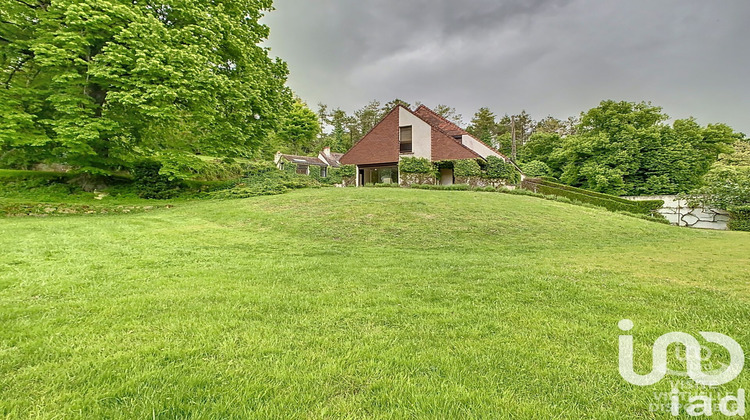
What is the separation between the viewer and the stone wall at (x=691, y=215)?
18.9 m

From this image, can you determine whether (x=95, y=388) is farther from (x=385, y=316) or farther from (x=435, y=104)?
(x=435, y=104)

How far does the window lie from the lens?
2567cm

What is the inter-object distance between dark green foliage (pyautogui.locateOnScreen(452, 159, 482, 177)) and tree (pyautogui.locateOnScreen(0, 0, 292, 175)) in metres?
14.7

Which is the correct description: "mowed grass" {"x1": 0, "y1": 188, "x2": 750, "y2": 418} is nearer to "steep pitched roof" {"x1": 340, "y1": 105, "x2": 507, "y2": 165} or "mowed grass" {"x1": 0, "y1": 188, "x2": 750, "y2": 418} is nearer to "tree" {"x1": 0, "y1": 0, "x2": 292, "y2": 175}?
"tree" {"x1": 0, "y1": 0, "x2": 292, "y2": 175}

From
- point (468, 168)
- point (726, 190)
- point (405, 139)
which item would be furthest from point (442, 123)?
point (726, 190)

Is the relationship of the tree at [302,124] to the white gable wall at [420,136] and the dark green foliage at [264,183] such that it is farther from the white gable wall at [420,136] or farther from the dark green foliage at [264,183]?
the dark green foliage at [264,183]

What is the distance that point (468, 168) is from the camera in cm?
2270

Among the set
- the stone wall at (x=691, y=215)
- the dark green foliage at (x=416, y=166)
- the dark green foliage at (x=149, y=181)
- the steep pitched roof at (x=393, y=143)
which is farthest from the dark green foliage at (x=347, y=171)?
the stone wall at (x=691, y=215)

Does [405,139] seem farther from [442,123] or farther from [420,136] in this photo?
[442,123]

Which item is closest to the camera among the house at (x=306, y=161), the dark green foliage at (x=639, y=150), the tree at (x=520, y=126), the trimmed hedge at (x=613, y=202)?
the trimmed hedge at (x=613, y=202)

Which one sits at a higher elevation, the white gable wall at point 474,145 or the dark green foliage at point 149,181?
the white gable wall at point 474,145

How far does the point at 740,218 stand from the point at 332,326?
2635 centimetres
